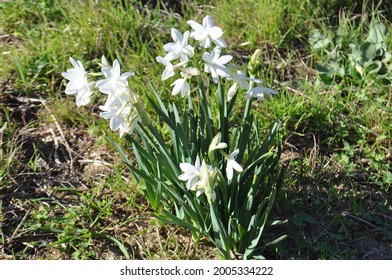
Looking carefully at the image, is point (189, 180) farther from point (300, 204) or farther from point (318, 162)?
point (318, 162)

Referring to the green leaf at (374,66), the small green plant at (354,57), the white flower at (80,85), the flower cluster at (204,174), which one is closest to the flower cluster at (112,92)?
the white flower at (80,85)

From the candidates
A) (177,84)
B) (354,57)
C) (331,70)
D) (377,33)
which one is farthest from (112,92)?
(377,33)

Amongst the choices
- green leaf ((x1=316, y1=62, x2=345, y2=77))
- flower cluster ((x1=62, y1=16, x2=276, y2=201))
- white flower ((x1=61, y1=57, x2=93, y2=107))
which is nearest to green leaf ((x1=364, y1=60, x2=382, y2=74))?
green leaf ((x1=316, y1=62, x2=345, y2=77))

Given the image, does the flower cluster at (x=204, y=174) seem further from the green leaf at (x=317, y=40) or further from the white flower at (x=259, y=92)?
the green leaf at (x=317, y=40)

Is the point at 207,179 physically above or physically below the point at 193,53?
below

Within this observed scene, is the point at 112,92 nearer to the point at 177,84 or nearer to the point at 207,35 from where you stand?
the point at 177,84

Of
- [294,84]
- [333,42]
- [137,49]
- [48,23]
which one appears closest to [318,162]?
[294,84]
